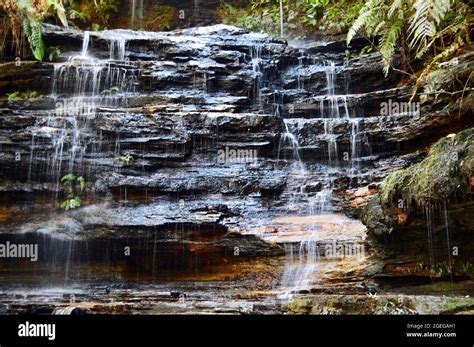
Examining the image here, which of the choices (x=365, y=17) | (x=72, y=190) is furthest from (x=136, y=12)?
(x=365, y=17)

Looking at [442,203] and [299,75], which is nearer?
[442,203]

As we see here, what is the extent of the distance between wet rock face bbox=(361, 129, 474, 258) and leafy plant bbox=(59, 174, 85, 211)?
3.67 meters

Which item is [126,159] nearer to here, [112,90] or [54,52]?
[112,90]

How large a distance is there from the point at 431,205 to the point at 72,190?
4371mm

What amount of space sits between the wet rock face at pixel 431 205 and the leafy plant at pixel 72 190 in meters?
3.67

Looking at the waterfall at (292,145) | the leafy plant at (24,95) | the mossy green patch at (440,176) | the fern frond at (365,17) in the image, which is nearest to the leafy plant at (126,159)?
the leafy plant at (24,95)

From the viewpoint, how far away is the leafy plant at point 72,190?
582cm

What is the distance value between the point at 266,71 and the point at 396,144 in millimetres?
2847

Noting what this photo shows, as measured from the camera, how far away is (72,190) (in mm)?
5934
